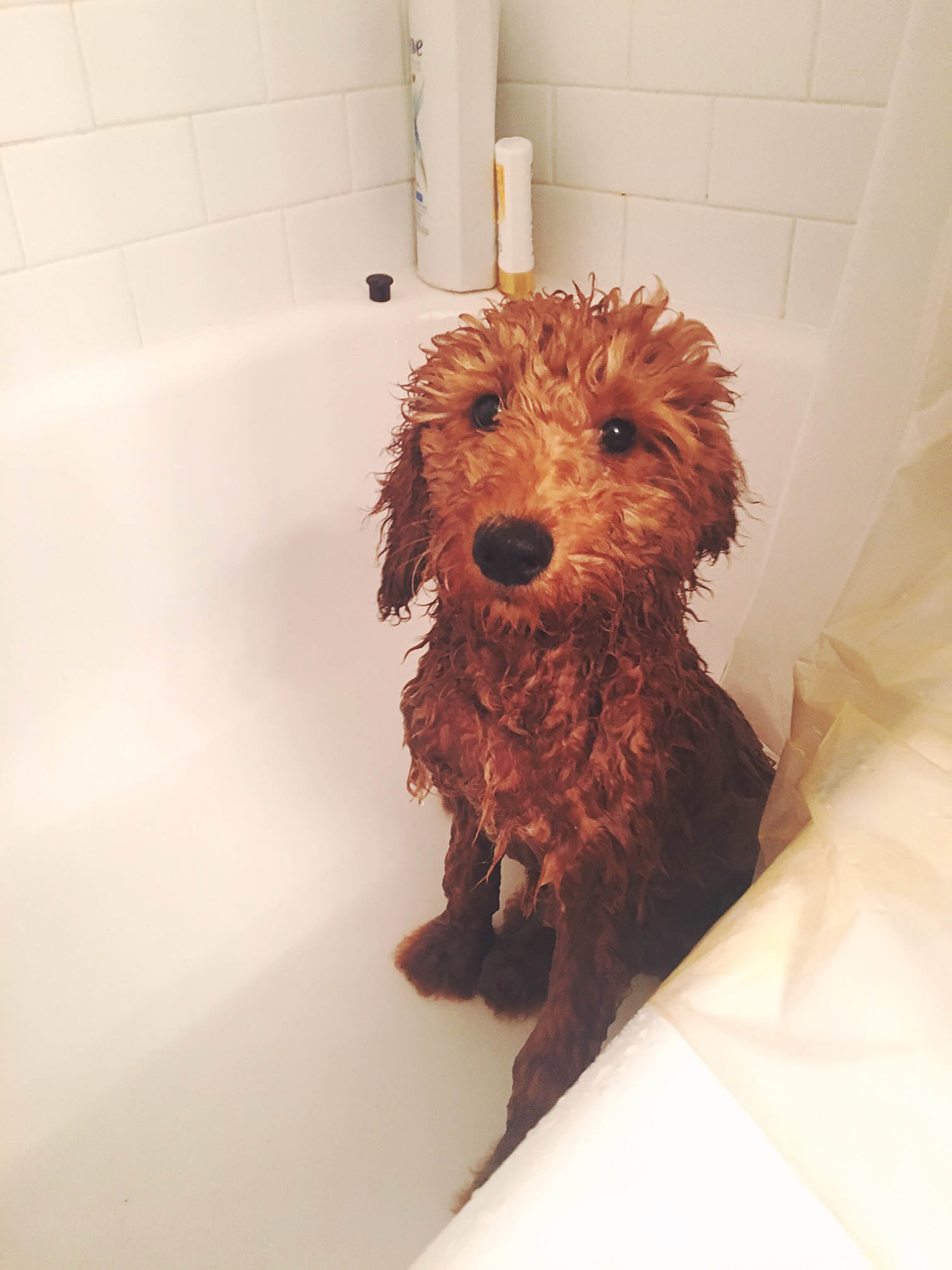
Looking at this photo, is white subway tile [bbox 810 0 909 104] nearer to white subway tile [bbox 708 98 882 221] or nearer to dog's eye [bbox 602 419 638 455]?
white subway tile [bbox 708 98 882 221]

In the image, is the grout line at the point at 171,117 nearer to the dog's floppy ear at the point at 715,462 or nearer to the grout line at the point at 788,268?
the grout line at the point at 788,268

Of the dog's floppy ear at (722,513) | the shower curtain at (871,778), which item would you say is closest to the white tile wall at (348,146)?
the shower curtain at (871,778)

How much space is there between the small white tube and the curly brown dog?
0.57 metres

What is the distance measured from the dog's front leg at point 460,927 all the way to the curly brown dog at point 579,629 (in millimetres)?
27

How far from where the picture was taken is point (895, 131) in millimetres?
544

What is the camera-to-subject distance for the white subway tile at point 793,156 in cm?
91

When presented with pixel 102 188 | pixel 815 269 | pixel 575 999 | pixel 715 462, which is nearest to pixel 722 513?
pixel 715 462

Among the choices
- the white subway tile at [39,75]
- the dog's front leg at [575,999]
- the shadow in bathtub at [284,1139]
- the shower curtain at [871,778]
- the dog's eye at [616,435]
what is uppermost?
the white subway tile at [39,75]

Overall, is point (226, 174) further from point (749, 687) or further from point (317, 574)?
point (749, 687)

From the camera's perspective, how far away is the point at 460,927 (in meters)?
0.81

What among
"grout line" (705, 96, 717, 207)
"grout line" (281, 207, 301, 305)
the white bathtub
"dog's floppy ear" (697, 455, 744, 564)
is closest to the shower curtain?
"dog's floppy ear" (697, 455, 744, 564)

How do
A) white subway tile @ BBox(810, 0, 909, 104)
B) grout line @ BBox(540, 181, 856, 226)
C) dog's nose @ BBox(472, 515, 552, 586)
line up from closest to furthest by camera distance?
dog's nose @ BBox(472, 515, 552, 586) < white subway tile @ BBox(810, 0, 909, 104) < grout line @ BBox(540, 181, 856, 226)

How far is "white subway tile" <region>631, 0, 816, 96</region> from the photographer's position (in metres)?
0.90

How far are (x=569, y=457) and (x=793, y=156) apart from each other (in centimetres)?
65
